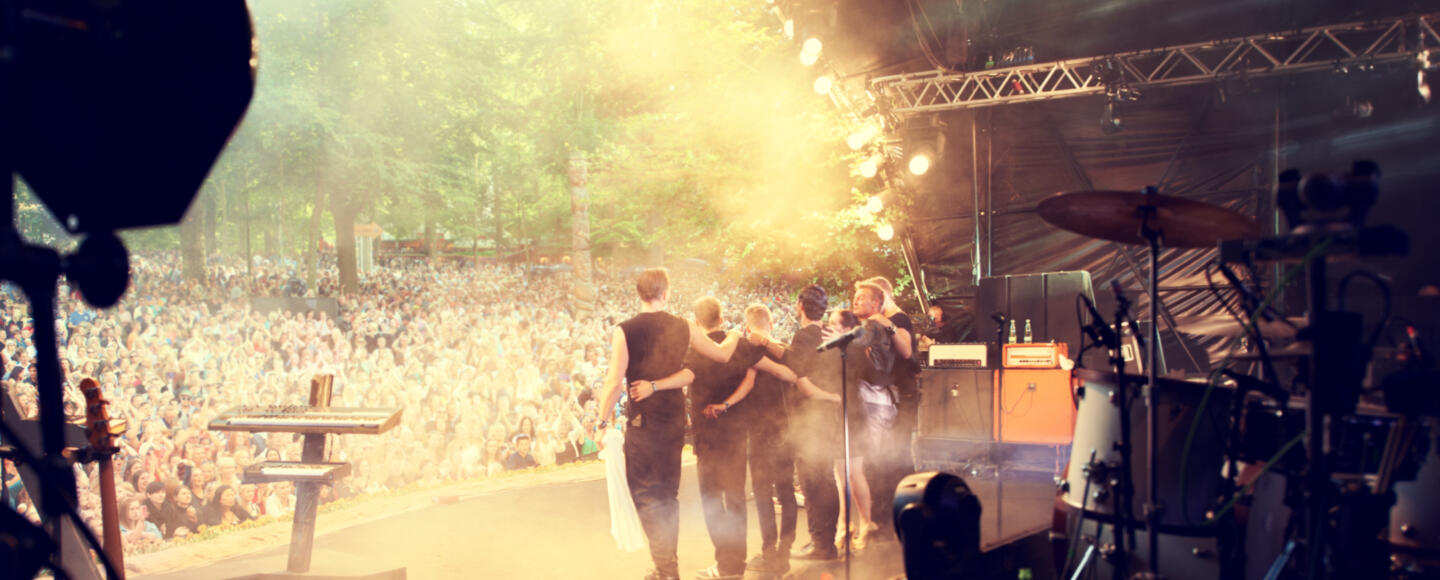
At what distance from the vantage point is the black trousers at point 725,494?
4820 millimetres

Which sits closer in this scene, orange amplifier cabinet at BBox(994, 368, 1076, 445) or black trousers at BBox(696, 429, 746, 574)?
black trousers at BBox(696, 429, 746, 574)

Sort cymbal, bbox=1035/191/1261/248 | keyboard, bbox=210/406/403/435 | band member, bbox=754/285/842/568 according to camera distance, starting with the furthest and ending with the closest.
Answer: band member, bbox=754/285/842/568 → keyboard, bbox=210/406/403/435 → cymbal, bbox=1035/191/1261/248

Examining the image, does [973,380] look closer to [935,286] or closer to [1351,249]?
[935,286]

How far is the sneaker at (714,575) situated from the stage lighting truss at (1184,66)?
4746 millimetres

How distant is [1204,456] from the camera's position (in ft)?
10.9

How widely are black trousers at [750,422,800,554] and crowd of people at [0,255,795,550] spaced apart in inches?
42.3

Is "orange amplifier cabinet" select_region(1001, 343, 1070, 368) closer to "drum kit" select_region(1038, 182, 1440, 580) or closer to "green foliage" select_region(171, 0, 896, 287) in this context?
"drum kit" select_region(1038, 182, 1440, 580)

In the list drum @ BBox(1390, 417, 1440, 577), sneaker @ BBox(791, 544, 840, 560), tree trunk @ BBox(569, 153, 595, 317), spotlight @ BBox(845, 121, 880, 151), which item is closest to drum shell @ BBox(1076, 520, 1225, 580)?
drum @ BBox(1390, 417, 1440, 577)

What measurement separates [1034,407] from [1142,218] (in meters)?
4.36

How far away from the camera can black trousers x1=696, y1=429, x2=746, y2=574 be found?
4820mm

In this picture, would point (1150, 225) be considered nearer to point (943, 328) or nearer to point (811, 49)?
point (811, 49)

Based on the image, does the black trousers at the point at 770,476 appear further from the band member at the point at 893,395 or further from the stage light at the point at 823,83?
the stage light at the point at 823,83

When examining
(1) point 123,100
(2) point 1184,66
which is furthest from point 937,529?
(2) point 1184,66

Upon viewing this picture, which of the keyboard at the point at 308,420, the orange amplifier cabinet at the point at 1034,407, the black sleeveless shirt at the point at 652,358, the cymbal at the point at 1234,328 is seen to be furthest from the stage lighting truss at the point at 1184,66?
the keyboard at the point at 308,420
